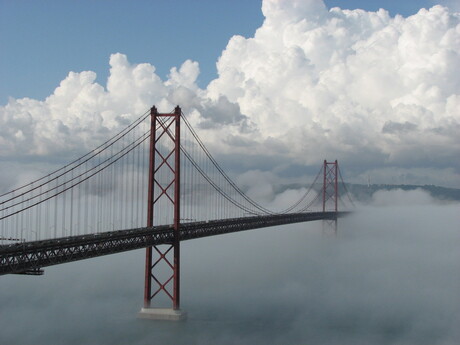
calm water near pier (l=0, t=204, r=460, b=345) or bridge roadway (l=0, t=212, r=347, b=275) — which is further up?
bridge roadway (l=0, t=212, r=347, b=275)

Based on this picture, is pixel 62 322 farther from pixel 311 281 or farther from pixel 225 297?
pixel 311 281

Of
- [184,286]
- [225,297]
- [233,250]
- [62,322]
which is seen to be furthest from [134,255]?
[62,322]

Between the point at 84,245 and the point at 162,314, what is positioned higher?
the point at 84,245

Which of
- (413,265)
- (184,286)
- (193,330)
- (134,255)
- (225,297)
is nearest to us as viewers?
(193,330)

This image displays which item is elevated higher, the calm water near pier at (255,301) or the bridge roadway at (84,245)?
the bridge roadway at (84,245)

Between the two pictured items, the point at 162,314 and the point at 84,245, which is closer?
the point at 84,245

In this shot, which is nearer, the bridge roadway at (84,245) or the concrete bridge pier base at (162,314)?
the bridge roadway at (84,245)

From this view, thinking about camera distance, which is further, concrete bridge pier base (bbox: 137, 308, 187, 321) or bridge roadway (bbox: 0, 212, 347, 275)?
concrete bridge pier base (bbox: 137, 308, 187, 321)

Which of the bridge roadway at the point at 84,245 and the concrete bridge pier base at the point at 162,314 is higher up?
the bridge roadway at the point at 84,245
